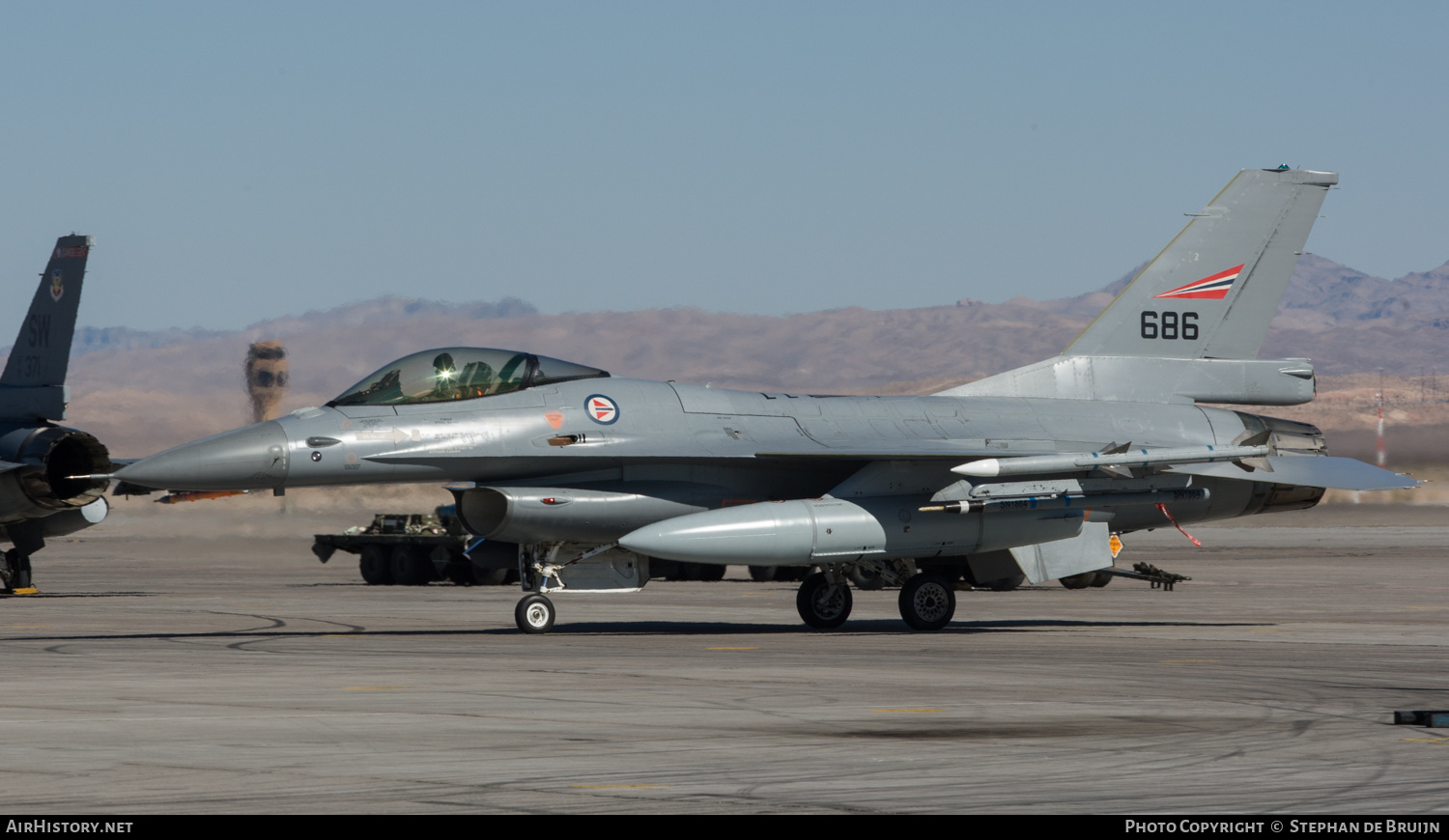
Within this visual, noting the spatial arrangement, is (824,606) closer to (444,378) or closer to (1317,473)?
(444,378)

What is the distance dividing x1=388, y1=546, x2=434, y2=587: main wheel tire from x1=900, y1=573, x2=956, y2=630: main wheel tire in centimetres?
1786

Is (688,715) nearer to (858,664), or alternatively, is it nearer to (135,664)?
(858,664)

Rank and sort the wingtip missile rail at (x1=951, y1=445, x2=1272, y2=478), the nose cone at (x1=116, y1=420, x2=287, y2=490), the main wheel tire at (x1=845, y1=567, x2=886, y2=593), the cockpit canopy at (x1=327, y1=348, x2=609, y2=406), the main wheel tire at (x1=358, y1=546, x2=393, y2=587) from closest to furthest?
the nose cone at (x1=116, y1=420, x2=287, y2=490), the cockpit canopy at (x1=327, y1=348, x2=609, y2=406), the wingtip missile rail at (x1=951, y1=445, x2=1272, y2=478), the main wheel tire at (x1=845, y1=567, x2=886, y2=593), the main wheel tire at (x1=358, y1=546, x2=393, y2=587)

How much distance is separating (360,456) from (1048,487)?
7.54 m

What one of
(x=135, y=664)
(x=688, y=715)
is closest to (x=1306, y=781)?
(x=688, y=715)

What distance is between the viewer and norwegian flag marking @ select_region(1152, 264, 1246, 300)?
68.9 ft

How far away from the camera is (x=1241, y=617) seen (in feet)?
70.8

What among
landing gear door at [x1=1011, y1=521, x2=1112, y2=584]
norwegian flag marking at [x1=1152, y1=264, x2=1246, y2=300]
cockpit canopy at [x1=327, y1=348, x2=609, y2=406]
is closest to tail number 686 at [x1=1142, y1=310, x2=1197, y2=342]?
norwegian flag marking at [x1=1152, y1=264, x2=1246, y2=300]

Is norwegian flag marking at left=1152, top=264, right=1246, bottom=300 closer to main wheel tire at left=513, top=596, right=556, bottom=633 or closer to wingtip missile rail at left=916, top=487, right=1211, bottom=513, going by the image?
wingtip missile rail at left=916, top=487, right=1211, bottom=513

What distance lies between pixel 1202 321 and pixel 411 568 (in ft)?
63.1

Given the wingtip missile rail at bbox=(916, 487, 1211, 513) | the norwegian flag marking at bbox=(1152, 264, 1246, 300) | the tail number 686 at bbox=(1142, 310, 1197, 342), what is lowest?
the wingtip missile rail at bbox=(916, 487, 1211, 513)

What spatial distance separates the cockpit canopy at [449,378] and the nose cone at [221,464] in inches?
39.8

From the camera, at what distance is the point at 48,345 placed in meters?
26.0

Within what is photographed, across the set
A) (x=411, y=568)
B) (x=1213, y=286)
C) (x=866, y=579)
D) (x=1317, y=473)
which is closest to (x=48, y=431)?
(x=411, y=568)
